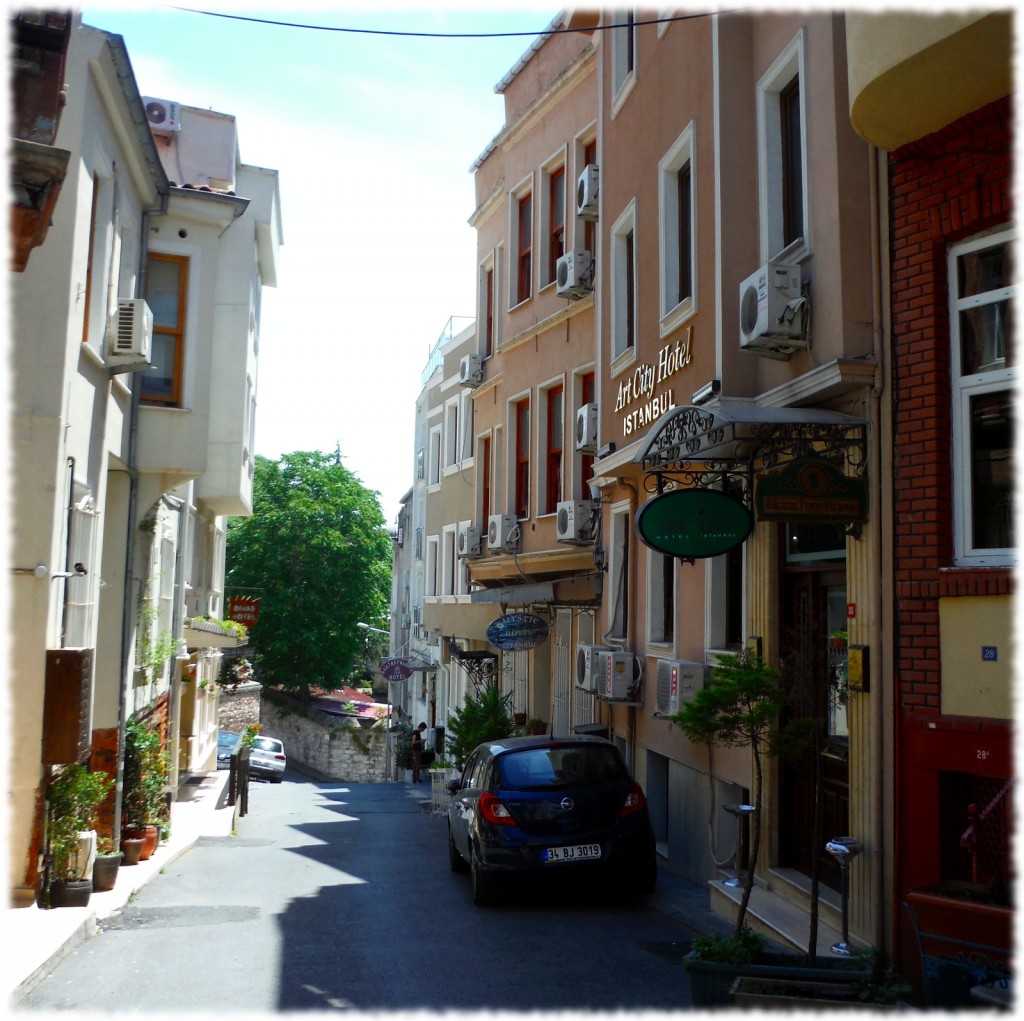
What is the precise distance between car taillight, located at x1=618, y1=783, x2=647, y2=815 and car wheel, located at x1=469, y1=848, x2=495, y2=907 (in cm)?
140

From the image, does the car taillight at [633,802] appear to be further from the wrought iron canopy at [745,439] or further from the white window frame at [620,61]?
the white window frame at [620,61]

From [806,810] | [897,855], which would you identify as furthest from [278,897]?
[897,855]

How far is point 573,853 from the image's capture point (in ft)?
33.6

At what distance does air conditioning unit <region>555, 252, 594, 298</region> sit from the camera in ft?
55.2

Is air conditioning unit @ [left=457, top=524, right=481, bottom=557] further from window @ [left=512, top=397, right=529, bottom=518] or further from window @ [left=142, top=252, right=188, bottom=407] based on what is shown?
window @ [left=142, top=252, right=188, bottom=407]

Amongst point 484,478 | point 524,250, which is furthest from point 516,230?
point 484,478

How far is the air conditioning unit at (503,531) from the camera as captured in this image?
1970 cm

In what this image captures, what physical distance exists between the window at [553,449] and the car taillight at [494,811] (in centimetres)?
860

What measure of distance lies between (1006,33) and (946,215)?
1531 mm

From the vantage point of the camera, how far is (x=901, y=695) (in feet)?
24.9

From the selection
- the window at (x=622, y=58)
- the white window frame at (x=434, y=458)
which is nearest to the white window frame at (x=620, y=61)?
the window at (x=622, y=58)

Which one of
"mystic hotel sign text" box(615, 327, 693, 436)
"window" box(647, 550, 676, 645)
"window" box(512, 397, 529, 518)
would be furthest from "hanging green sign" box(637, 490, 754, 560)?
"window" box(512, 397, 529, 518)

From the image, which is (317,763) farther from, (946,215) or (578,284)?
(946,215)

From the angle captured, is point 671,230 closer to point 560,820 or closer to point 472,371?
point 560,820
